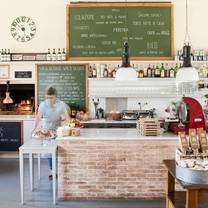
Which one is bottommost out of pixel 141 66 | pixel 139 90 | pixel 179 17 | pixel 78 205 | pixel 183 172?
pixel 78 205

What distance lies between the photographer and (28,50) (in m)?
8.02

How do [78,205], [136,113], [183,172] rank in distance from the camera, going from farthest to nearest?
[136,113] < [78,205] < [183,172]

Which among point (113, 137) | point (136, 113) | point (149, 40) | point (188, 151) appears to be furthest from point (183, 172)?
point (149, 40)

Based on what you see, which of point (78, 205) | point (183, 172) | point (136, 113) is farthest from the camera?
point (136, 113)

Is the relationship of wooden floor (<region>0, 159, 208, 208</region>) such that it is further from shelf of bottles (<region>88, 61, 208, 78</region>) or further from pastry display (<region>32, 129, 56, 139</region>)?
shelf of bottles (<region>88, 61, 208, 78</region>)

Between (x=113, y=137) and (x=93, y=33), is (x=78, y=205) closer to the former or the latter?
(x=113, y=137)

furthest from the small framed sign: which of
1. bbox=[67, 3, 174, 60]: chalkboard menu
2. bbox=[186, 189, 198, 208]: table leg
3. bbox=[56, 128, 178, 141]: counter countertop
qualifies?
bbox=[186, 189, 198, 208]: table leg

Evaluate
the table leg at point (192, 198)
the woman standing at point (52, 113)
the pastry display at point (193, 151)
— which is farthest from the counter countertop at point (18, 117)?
→ the table leg at point (192, 198)

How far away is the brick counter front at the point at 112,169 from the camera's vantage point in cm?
504

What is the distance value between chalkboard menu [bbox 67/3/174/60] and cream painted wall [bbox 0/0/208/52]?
185 mm

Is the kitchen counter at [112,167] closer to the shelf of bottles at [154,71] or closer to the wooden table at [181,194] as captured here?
the wooden table at [181,194]

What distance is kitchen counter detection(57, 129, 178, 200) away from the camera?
5.03 m

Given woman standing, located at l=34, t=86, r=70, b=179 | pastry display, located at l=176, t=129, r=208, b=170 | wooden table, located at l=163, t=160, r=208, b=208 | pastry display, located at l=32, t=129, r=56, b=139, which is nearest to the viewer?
wooden table, located at l=163, t=160, r=208, b=208

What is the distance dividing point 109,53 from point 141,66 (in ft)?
2.46
